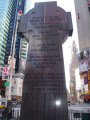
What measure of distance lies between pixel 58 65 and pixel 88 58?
50.0 meters

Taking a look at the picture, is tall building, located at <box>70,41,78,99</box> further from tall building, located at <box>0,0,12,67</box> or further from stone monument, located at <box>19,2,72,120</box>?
stone monument, located at <box>19,2,72,120</box>

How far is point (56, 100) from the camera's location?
196 inches

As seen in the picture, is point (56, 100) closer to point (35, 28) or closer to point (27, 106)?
point (27, 106)

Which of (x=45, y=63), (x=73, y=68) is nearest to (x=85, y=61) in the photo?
(x=45, y=63)

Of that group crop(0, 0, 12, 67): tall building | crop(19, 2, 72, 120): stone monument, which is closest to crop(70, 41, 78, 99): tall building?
crop(0, 0, 12, 67): tall building

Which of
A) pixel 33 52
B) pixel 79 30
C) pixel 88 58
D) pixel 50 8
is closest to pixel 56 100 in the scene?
pixel 33 52

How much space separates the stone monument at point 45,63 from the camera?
490 cm

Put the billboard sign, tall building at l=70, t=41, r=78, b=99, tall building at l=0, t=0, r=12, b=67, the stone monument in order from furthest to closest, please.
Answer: tall building at l=70, t=41, r=78, b=99
tall building at l=0, t=0, r=12, b=67
the billboard sign
the stone monument

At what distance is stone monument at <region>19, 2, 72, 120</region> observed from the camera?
490 cm

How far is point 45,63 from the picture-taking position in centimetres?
571

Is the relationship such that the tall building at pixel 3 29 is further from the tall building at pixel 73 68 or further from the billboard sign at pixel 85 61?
the tall building at pixel 73 68

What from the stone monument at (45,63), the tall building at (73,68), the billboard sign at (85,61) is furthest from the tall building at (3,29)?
the stone monument at (45,63)

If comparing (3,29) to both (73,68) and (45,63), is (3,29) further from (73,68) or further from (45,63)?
(45,63)

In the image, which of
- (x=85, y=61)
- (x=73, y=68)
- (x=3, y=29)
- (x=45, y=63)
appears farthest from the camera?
(x=73, y=68)
